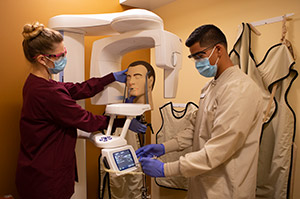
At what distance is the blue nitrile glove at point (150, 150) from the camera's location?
1429 mm

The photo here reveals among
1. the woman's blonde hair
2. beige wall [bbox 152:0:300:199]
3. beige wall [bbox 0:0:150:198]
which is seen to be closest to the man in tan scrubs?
beige wall [bbox 152:0:300:199]

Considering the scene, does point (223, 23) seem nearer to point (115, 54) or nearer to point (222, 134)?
point (115, 54)

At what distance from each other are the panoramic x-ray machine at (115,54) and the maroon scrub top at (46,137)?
0.61 ft

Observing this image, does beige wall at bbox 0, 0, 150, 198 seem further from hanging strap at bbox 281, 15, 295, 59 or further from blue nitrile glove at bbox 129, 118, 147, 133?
hanging strap at bbox 281, 15, 295, 59

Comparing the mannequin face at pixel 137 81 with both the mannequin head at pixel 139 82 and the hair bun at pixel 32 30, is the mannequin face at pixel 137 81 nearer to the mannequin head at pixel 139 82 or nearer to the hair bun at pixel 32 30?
the mannequin head at pixel 139 82

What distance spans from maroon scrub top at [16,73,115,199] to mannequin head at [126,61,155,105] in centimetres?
33

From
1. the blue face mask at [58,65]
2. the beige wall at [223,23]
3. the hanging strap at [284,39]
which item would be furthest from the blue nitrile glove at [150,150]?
the hanging strap at [284,39]

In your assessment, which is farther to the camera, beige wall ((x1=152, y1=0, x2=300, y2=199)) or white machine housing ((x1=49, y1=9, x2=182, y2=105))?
beige wall ((x1=152, y1=0, x2=300, y2=199))

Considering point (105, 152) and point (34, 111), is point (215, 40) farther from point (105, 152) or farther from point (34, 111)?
point (34, 111)

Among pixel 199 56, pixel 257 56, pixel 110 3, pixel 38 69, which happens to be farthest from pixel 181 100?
pixel 38 69

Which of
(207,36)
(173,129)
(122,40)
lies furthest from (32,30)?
(173,129)

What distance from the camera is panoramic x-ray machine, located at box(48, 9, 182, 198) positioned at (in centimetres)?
123

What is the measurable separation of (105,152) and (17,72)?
1010 millimetres

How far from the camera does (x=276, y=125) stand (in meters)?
1.46
